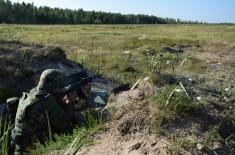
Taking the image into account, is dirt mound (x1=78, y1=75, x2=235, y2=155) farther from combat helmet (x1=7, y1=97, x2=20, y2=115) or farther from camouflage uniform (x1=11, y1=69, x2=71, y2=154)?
combat helmet (x1=7, y1=97, x2=20, y2=115)

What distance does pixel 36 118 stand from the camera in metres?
7.00

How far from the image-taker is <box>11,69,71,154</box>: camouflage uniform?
6914 mm

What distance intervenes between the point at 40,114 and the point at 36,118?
0.28 ft

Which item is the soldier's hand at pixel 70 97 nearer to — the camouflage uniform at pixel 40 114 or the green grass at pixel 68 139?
the camouflage uniform at pixel 40 114

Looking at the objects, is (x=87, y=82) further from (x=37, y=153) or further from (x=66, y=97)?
(x=37, y=153)

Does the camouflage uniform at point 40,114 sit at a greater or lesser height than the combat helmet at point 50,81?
lesser

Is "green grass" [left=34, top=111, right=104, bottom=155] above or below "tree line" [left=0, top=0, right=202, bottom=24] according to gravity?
above

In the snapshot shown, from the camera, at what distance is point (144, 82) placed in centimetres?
825

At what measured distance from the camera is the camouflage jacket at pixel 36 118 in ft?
22.7

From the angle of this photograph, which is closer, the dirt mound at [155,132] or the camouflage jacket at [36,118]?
the dirt mound at [155,132]

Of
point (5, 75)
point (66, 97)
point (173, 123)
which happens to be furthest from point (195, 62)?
point (173, 123)

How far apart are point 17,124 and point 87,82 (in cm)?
238

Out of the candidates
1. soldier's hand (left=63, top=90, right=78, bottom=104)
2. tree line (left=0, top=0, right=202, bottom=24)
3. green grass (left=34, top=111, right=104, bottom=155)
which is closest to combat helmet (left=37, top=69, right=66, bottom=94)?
soldier's hand (left=63, top=90, right=78, bottom=104)

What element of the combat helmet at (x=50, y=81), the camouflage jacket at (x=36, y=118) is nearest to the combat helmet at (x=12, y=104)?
the camouflage jacket at (x=36, y=118)
